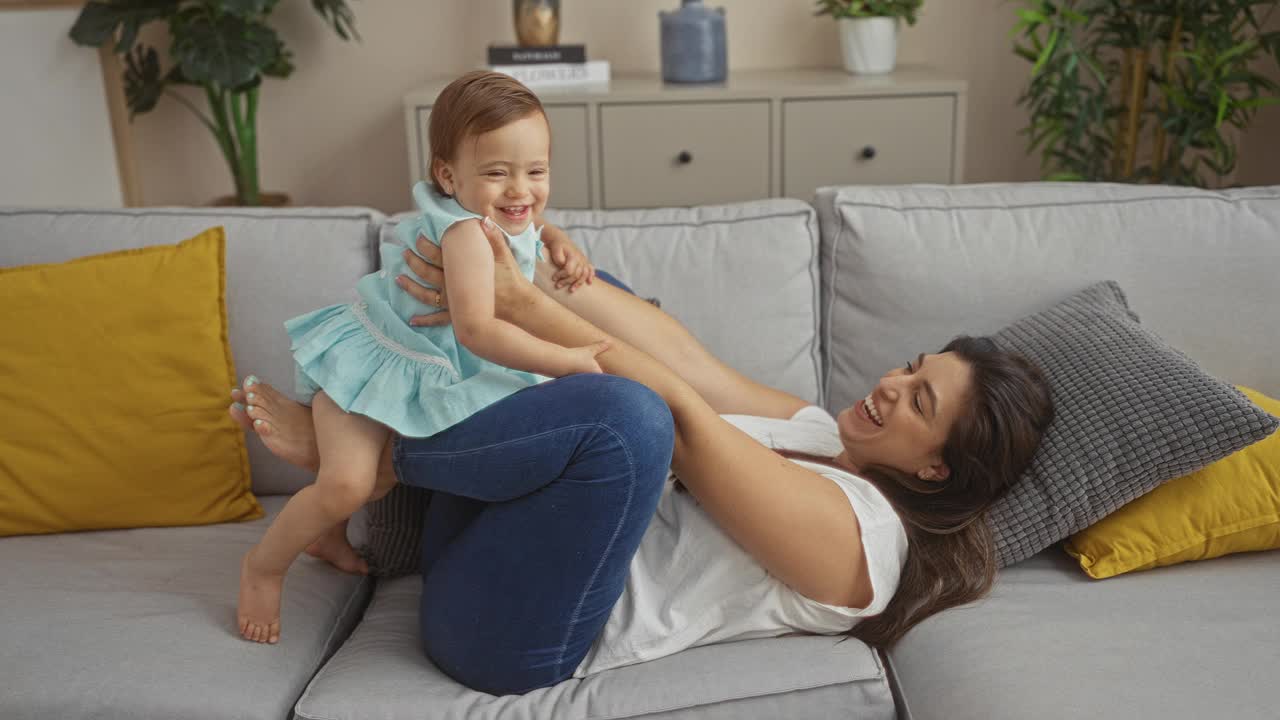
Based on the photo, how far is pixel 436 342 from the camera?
4.47 ft

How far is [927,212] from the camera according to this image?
5.96 ft

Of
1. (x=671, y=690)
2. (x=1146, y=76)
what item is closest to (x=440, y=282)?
(x=671, y=690)

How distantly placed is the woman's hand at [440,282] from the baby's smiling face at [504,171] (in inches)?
1.8

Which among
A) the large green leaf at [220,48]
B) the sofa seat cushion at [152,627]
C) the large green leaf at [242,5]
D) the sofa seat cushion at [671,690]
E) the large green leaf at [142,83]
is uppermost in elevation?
the large green leaf at [242,5]

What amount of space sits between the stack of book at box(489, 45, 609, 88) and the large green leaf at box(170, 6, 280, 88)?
61 cm

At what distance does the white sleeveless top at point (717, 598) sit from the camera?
4.40 feet

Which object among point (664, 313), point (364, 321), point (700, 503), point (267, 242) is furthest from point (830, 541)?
point (267, 242)

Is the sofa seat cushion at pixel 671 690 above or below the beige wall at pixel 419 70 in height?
below

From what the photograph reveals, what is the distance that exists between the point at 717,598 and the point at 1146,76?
2233 millimetres

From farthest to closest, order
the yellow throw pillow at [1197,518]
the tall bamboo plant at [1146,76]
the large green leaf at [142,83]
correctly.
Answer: the large green leaf at [142,83] → the tall bamboo plant at [1146,76] → the yellow throw pillow at [1197,518]

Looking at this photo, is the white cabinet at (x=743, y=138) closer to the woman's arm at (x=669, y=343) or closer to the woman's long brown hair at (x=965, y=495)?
the woman's arm at (x=669, y=343)

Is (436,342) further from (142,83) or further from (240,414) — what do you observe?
(142,83)

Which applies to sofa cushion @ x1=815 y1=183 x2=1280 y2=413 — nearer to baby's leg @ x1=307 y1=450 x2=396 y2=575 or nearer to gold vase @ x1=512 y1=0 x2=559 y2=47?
baby's leg @ x1=307 y1=450 x2=396 y2=575

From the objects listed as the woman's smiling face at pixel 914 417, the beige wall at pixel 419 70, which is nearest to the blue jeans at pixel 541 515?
the woman's smiling face at pixel 914 417
